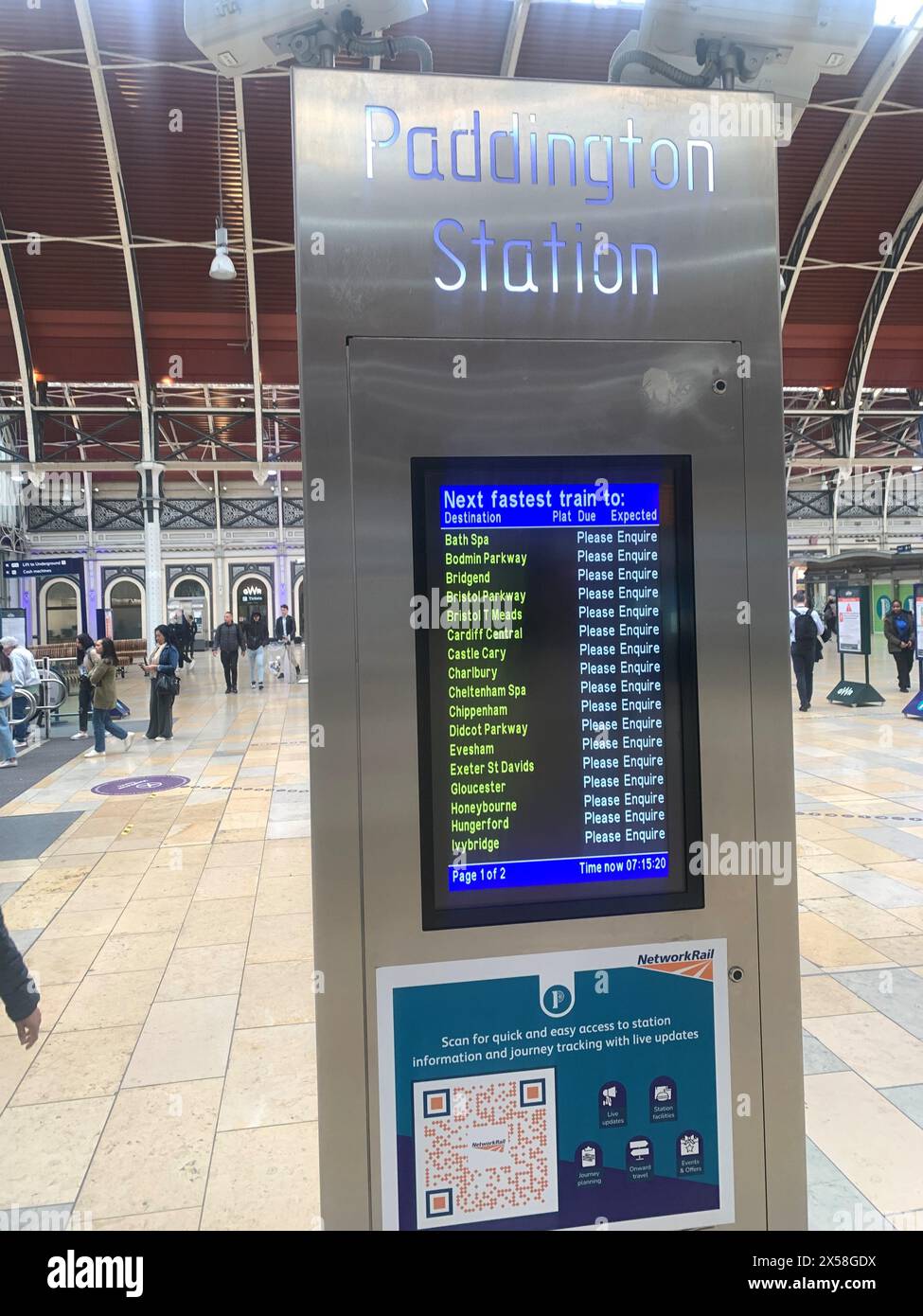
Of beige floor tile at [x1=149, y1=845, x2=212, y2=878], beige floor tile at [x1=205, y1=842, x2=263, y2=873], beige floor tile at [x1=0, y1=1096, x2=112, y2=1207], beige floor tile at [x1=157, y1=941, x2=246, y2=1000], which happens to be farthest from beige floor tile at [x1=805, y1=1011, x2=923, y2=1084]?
beige floor tile at [x1=149, y1=845, x2=212, y2=878]

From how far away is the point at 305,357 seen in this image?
2195 millimetres

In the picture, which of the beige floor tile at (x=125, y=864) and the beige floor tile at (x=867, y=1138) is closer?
the beige floor tile at (x=867, y=1138)

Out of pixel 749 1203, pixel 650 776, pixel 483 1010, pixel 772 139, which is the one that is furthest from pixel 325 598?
pixel 749 1203

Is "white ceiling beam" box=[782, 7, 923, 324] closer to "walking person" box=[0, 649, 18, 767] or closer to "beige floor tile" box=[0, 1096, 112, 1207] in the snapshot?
"walking person" box=[0, 649, 18, 767]

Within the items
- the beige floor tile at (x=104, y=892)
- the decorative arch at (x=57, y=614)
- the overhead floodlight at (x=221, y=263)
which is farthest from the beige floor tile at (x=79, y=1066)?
the decorative arch at (x=57, y=614)

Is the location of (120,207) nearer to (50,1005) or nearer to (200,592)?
(50,1005)

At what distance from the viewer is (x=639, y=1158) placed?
228 centimetres

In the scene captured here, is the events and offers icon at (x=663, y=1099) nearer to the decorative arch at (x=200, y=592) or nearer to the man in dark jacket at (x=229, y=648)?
the man in dark jacket at (x=229, y=648)

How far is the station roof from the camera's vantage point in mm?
16625

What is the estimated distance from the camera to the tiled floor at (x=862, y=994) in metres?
3.22

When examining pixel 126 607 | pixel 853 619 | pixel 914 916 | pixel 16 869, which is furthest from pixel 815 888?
A: pixel 126 607

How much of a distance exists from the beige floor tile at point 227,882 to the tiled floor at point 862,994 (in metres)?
4.12

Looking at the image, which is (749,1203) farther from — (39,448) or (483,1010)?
(39,448)

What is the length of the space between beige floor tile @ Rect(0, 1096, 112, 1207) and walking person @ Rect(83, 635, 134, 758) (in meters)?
9.49
